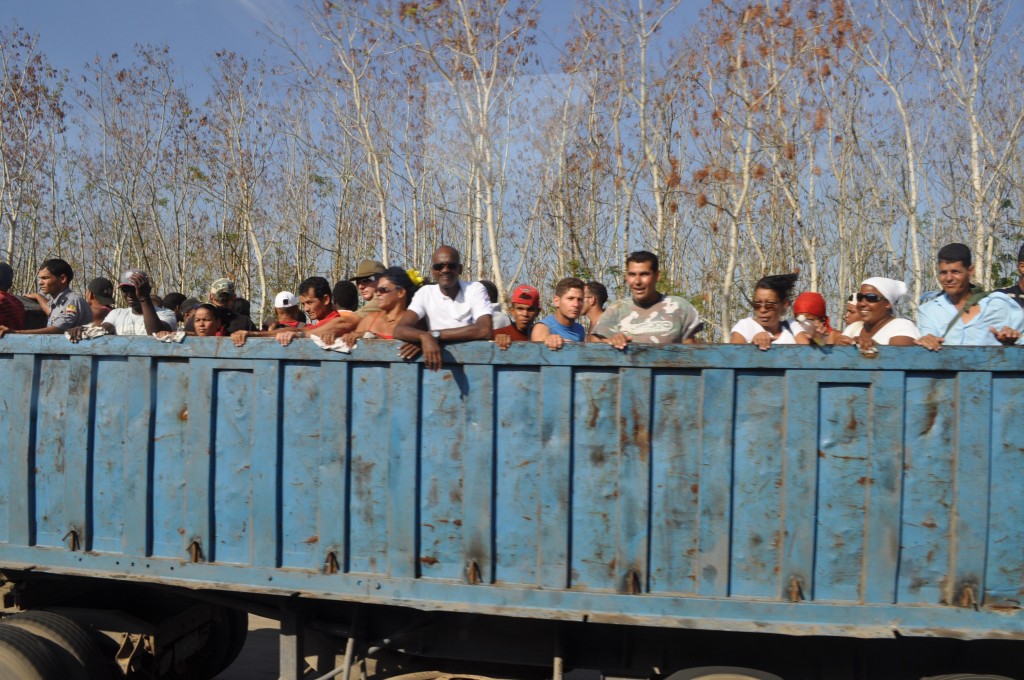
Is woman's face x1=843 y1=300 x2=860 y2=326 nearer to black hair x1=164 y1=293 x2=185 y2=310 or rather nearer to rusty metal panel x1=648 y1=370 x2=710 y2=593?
rusty metal panel x1=648 y1=370 x2=710 y2=593

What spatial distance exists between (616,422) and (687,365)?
0.33 meters

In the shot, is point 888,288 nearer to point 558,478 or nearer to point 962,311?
point 962,311

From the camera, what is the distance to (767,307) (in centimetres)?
428

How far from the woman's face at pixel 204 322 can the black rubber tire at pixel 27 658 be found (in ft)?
6.09

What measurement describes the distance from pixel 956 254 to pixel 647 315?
150 centimetres

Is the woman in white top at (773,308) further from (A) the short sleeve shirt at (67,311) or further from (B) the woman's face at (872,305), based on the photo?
(A) the short sleeve shirt at (67,311)

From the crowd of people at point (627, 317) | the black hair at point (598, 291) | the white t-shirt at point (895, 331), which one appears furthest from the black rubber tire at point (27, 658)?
the black hair at point (598, 291)

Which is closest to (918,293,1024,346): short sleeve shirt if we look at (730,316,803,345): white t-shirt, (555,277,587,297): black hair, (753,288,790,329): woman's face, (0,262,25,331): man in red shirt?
(730,316,803,345): white t-shirt

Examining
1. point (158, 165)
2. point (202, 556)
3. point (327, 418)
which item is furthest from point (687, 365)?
point (158, 165)

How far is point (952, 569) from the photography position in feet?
9.18

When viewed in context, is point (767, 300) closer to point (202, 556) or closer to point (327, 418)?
point (327, 418)

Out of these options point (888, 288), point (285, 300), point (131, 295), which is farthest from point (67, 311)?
point (888, 288)

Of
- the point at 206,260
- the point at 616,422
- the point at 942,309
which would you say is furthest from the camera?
the point at 206,260

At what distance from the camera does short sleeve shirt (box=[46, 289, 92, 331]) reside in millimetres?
4953
